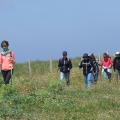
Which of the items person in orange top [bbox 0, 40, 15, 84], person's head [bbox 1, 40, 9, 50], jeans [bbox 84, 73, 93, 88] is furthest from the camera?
jeans [bbox 84, 73, 93, 88]

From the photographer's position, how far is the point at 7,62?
1933cm

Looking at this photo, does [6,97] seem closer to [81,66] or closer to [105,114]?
[105,114]

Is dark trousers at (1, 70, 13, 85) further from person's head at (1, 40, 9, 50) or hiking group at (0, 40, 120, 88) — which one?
person's head at (1, 40, 9, 50)

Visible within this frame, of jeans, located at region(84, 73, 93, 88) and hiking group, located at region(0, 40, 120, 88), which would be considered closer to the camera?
hiking group, located at region(0, 40, 120, 88)

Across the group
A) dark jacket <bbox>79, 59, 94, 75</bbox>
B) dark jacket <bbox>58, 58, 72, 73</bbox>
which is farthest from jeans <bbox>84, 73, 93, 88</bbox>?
dark jacket <bbox>58, 58, 72, 73</bbox>

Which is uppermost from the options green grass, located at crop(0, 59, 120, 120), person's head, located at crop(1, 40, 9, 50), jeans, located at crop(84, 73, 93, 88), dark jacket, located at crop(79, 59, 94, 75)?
person's head, located at crop(1, 40, 9, 50)

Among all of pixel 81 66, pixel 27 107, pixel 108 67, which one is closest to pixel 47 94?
pixel 27 107

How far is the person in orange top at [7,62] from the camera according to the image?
19188 mm

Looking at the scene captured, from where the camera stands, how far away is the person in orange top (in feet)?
63.0

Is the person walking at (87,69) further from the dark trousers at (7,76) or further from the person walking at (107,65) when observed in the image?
the dark trousers at (7,76)

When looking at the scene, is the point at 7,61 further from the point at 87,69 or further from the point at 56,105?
the point at 87,69

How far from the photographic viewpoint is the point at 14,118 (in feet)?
43.9

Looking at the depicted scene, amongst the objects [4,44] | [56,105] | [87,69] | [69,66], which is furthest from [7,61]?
[69,66]

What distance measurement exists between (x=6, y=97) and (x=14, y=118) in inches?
130
